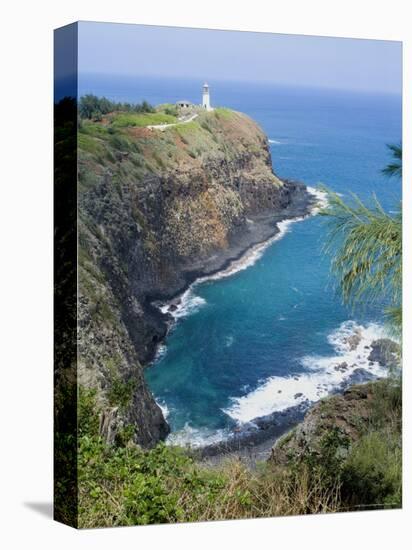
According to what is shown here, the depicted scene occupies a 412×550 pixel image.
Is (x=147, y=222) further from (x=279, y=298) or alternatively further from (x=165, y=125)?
(x=279, y=298)

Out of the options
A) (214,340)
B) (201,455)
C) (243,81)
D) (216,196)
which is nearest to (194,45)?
(243,81)

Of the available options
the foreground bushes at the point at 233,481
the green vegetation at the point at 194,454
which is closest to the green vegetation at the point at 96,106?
the green vegetation at the point at 194,454

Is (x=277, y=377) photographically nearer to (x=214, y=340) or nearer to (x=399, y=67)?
(x=214, y=340)

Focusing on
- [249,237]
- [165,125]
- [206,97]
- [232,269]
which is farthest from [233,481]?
[206,97]

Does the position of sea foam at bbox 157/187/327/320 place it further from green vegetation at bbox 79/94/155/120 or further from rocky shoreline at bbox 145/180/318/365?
green vegetation at bbox 79/94/155/120

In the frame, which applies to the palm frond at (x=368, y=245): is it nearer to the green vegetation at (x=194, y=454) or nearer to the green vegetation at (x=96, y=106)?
the green vegetation at (x=194, y=454)

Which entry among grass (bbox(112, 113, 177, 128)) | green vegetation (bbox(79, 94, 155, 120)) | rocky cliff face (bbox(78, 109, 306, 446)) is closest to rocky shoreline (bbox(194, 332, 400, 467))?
rocky cliff face (bbox(78, 109, 306, 446))
